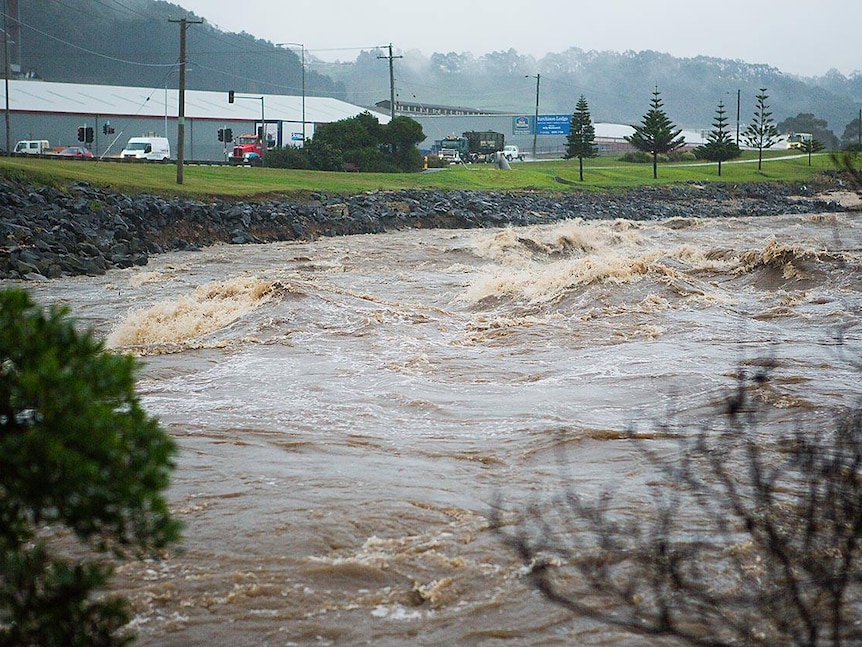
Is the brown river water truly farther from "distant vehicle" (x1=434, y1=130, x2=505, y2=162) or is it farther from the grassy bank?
"distant vehicle" (x1=434, y1=130, x2=505, y2=162)

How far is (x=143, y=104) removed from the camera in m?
72.0

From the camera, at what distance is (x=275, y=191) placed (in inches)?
1566

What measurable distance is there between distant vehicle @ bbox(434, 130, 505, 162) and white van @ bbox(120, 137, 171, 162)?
23.3m

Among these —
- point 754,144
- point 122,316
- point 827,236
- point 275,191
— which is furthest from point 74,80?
point 122,316

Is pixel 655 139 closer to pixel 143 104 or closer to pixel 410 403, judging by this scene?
pixel 143 104

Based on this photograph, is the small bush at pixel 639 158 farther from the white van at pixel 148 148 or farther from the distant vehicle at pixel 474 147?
the white van at pixel 148 148

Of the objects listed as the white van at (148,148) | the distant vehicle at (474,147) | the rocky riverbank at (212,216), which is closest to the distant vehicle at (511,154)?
the distant vehicle at (474,147)

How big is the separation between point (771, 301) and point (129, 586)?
15.0 m

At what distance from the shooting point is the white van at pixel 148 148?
57.6m

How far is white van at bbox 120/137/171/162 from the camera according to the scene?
5756cm

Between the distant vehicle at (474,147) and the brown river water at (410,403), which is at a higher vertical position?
the distant vehicle at (474,147)

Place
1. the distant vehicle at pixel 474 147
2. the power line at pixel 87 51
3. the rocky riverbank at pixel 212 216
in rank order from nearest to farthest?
the rocky riverbank at pixel 212 216 → the distant vehicle at pixel 474 147 → the power line at pixel 87 51

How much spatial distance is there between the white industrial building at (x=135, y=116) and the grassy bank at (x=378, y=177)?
57.8ft

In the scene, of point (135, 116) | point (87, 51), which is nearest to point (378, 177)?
point (135, 116)
